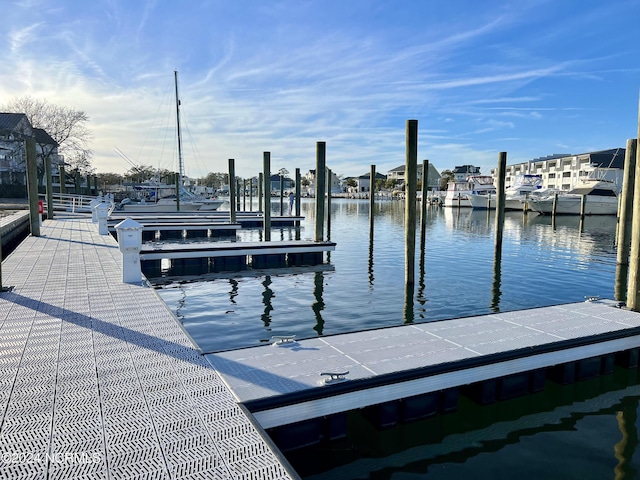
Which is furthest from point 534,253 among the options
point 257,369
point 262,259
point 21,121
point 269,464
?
point 21,121

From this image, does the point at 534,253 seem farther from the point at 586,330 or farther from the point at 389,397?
the point at 389,397

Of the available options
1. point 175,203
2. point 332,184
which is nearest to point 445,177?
point 332,184

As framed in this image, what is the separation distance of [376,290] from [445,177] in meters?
119

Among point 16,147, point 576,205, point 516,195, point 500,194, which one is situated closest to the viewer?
point 500,194

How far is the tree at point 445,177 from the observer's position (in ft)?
398

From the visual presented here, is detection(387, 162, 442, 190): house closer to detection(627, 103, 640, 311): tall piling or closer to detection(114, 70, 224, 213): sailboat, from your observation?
detection(114, 70, 224, 213): sailboat

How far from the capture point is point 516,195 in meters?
61.6

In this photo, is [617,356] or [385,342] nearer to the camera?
[385,342]

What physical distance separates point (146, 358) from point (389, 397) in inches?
125

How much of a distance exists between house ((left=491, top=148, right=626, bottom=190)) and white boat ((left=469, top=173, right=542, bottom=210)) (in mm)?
6134

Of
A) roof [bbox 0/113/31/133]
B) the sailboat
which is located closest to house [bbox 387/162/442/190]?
the sailboat

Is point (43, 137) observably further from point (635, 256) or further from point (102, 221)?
point (635, 256)

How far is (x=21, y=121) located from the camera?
55.4 m

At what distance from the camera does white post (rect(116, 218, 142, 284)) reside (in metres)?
10.6
